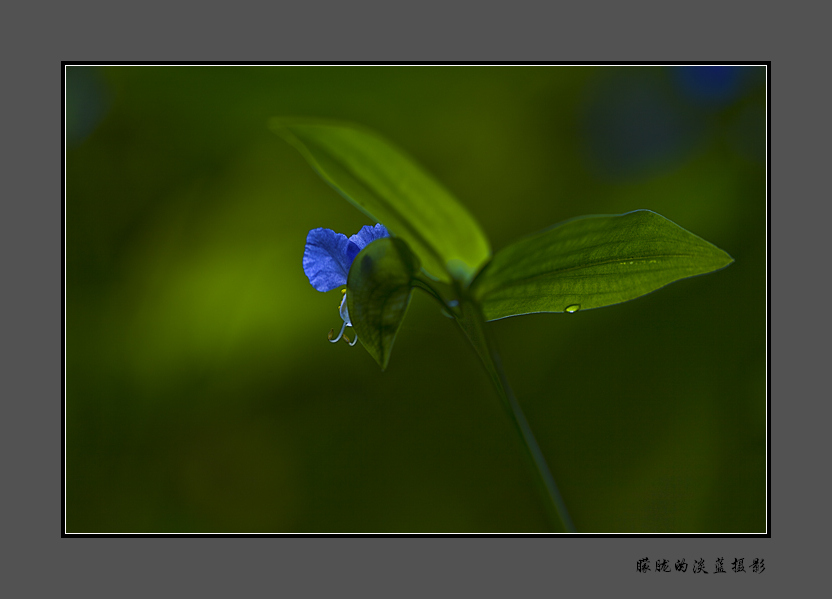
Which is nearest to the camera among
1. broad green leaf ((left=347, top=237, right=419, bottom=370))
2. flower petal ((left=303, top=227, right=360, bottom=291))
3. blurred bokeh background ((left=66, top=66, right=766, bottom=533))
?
broad green leaf ((left=347, top=237, right=419, bottom=370))

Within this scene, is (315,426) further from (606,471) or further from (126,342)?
(606,471)

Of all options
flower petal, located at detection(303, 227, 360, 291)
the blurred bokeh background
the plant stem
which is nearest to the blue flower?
flower petal, located at detection(303, 227, 360, 291)

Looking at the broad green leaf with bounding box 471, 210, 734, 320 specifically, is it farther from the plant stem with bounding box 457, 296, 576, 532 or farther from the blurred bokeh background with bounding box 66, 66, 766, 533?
the blurred bokeh background with bounding box 66, 66, 766, 533

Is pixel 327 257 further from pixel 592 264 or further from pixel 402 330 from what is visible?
pixel 402 330

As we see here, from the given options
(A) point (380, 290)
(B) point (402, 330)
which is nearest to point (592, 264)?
(A) point (380, 290)

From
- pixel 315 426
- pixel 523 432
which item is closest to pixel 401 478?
pixel 315 426

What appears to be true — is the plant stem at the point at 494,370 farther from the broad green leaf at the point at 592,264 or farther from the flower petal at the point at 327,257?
the flower petal at the point at 327,257

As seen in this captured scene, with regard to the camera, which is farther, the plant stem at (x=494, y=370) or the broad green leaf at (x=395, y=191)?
the broad green leaf at (x=395, y=191)

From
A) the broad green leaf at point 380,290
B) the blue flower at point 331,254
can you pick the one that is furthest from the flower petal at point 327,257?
the broad green leaf at point 380,290
